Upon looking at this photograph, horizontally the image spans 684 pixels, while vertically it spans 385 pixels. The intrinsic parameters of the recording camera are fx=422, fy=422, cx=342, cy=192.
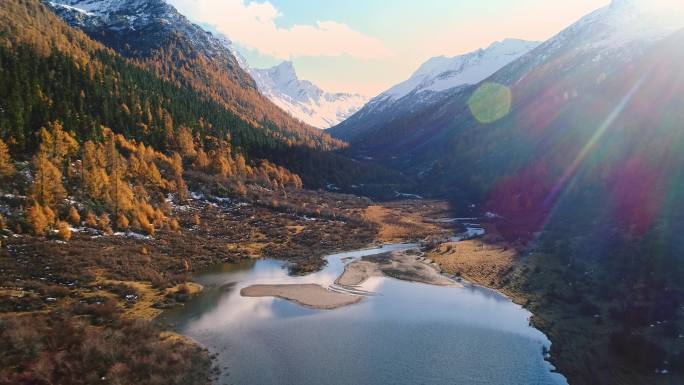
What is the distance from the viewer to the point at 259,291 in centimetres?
6238

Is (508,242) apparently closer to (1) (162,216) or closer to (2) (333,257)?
(2) (333,257)

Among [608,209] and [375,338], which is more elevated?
[608,209]

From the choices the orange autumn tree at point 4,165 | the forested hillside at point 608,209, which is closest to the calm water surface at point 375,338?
the forested hillside at point 608,209

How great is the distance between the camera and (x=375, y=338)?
46.2 m

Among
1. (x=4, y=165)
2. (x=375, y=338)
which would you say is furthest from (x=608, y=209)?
(x=4, y=165)

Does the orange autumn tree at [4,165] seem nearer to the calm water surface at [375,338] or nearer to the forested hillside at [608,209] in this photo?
the calm water surface at [375,338]

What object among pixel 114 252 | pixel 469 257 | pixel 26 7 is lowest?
pixel 469 257

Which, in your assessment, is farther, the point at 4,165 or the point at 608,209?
the point at 608,209

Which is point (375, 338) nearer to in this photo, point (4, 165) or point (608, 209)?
point (4, 165)

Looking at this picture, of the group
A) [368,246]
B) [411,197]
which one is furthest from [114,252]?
[411,197]

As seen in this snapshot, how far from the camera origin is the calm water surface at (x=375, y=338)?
38156 millimetres

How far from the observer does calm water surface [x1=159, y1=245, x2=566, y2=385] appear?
3816 centimetres

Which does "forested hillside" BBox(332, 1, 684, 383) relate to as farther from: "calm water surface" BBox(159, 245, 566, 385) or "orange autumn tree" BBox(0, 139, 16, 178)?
"orange autumn tree" BBox(0, 139, 16, 178)

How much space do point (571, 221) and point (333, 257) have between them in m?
60.2
